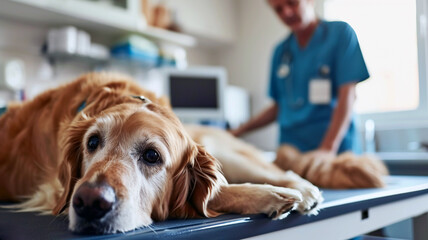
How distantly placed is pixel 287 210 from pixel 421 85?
43 centimetres

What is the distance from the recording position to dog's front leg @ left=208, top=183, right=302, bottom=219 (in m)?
0.75

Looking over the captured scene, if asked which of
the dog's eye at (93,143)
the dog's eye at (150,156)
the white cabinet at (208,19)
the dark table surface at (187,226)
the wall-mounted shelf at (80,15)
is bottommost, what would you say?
the dark table surface at (187,226)

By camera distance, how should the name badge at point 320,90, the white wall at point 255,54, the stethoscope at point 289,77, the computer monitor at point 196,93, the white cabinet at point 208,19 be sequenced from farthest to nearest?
1. the white wall at point 255,54
2. the white cabinet at point 208,19
3. the computer monitor at point 196,93
4. the stethoscope at point 289,77
5. the name badge at point 320,90

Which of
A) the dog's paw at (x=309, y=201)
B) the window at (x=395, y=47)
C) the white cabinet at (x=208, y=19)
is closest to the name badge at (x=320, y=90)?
the window at (x=395, y=47)

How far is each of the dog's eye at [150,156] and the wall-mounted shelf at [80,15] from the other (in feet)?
6.03

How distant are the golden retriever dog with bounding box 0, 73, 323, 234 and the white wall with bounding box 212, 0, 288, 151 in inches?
111

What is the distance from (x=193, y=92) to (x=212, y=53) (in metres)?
1.39

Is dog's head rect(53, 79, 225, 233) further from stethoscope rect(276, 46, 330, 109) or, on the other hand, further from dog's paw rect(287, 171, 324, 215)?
stethoscope rect(276, 46, 330, 109)

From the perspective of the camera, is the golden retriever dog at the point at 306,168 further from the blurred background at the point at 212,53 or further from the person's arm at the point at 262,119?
the person's arm at the point at 262,119

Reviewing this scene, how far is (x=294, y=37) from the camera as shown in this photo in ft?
6.16

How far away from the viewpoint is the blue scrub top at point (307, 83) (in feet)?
4.51

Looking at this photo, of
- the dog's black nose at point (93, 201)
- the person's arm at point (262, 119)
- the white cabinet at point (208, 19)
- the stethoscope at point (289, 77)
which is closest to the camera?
the dog's black nose at point (93, 201)

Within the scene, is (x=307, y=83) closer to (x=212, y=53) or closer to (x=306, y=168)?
(x=306, y=168)

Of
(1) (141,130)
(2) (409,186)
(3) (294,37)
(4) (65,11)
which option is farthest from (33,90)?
(2) (409,186)
